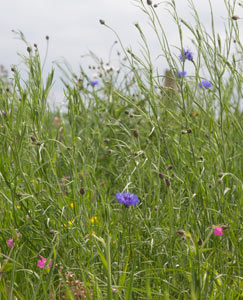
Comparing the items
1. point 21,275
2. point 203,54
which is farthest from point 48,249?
point 203,54

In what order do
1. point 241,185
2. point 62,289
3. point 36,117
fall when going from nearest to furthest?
point 62,289 → point 241,185 → point 36,117

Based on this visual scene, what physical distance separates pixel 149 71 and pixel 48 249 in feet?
2.60

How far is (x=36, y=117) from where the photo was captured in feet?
6.92

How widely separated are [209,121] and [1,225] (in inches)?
36.3

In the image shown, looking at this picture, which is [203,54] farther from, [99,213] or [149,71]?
[99,213]

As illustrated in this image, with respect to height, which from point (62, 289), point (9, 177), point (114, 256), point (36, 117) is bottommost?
point (62, 289)

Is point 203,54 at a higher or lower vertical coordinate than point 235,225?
higher

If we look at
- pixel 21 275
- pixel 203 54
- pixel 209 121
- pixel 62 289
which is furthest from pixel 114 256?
pixel 203 54

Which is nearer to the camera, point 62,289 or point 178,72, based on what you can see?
point 62,289

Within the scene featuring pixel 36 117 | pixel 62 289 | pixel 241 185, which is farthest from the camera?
pixel 36 117

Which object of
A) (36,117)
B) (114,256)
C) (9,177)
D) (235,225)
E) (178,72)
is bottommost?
(114,256)

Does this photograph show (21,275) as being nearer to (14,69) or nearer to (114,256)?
(114,256)

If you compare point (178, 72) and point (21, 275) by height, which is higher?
point (178, 72)

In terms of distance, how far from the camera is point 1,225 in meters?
2.00
